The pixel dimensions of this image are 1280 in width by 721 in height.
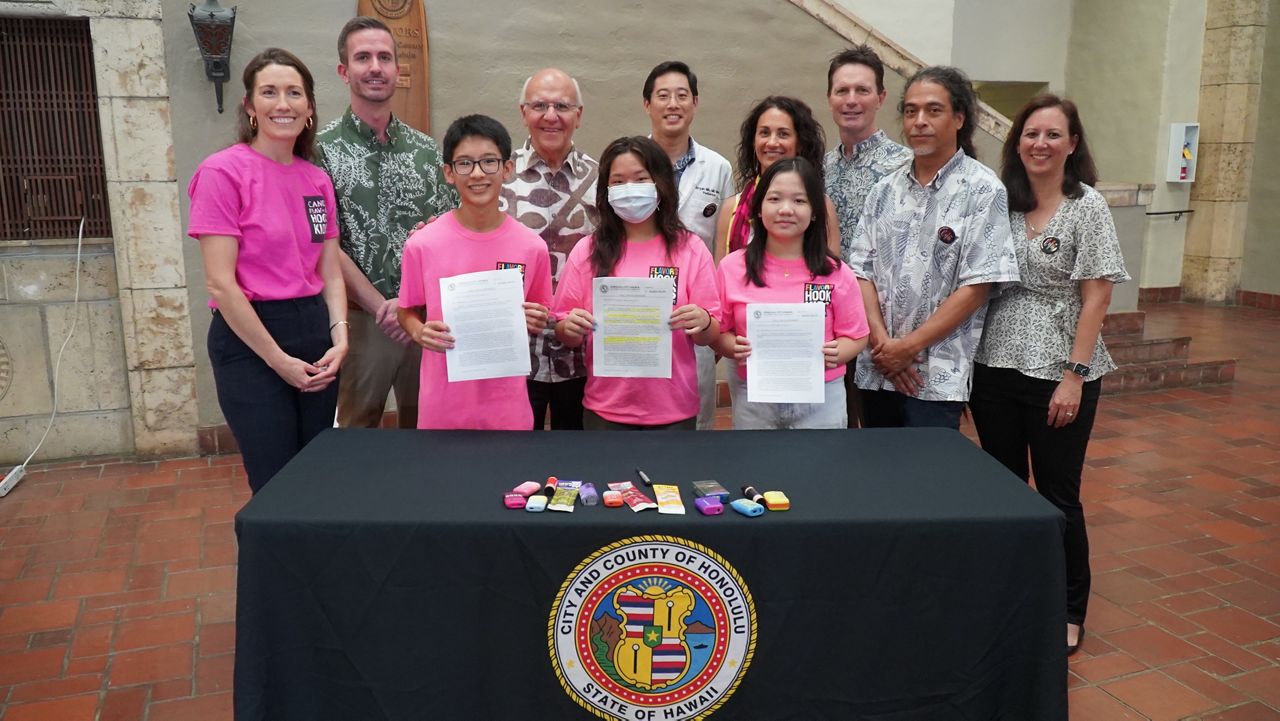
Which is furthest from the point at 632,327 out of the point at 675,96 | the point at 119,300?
the point at 119,300

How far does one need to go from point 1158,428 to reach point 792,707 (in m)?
5.38

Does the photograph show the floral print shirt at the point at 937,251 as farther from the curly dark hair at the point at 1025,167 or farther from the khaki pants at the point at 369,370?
the khaki pants at the point at 369,370

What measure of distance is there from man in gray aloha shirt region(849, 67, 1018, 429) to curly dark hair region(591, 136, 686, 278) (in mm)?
733

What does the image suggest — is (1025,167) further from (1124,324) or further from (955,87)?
(1124,324)

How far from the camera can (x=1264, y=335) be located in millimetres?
9820

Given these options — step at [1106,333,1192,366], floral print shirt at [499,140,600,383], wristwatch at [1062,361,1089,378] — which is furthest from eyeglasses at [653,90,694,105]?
step at [1106,333,1192,366]

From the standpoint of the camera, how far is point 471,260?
9.77 feet

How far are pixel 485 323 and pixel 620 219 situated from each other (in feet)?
2.03

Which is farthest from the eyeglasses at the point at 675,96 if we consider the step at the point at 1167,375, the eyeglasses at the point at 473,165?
the step at the point at 1167,375

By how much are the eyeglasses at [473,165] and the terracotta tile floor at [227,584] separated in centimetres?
194

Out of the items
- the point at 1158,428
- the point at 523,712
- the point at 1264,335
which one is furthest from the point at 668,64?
the point at 1264,335

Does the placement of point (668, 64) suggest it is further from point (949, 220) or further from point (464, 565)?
point (464, 565)

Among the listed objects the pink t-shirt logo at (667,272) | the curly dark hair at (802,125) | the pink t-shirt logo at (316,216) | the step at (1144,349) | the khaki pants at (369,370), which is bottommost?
the step at (1144,349)

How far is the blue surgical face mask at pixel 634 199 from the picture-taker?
2.99 meters
